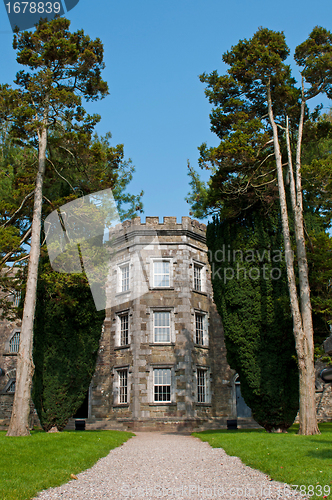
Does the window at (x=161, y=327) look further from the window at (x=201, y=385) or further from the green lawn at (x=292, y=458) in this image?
A: the green lawn at (x=292, y=458)

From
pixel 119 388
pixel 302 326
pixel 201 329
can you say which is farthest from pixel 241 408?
pixel 302 326

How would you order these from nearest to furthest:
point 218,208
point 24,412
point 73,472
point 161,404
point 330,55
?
1. point 73,472
2. point 24,412
3. point 330,55
4. point 218,208
5. point 161,404

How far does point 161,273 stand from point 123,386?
245 inches

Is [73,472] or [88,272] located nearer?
[73,472]

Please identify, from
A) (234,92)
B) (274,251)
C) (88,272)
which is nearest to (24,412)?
(88,272)

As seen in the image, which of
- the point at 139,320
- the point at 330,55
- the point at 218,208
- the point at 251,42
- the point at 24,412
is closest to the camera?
the point at 24,412

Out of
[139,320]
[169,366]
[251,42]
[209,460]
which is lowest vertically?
[209,460]

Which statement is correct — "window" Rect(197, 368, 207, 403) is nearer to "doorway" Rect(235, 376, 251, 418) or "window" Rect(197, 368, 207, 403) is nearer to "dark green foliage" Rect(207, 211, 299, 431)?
"doorway" Rect(235, 376, 251, 418)

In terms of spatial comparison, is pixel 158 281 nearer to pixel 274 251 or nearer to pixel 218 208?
pixel 218 208

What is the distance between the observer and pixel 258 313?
14.8 m

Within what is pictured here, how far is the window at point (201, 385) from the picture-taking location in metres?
20.8

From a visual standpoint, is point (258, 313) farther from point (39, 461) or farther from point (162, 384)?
point (39, 461)

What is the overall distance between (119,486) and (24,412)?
7.18 metres

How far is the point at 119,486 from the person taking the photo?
6.47 meters
